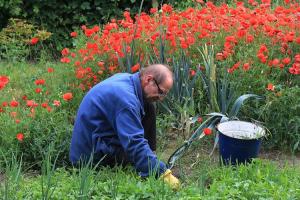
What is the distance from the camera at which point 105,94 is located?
3783 millimetres

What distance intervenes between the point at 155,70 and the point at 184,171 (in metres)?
0.97

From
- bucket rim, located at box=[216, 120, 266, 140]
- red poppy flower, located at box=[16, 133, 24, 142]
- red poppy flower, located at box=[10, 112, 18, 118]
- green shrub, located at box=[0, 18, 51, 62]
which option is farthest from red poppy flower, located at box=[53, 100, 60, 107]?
green shrub, located at box=[0, 18, 51, 62]

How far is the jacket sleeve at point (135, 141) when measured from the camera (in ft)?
11.7

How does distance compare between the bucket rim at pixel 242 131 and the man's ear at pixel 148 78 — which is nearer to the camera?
the man's ear at pixel 148 78

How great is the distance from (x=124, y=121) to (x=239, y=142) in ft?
3.03

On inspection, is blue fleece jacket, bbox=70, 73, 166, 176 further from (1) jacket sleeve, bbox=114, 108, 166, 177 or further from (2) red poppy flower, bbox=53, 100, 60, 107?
(2) red poppy flower, bbox=53, 100, 60, 107

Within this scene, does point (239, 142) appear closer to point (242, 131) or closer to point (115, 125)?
point (242, 131)

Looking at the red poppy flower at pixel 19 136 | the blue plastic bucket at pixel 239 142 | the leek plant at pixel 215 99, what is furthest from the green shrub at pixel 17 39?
the blue plastic bucket at pixel 239 142

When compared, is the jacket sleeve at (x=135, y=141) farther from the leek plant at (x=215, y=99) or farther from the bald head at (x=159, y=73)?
the leek plant at (x=215, y=99)

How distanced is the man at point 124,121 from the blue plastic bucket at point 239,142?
22.6 inches

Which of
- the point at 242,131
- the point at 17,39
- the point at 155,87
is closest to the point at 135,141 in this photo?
the point at 155,87

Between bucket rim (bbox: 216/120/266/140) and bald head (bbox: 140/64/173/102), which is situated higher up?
bald head (bbox: 140/64/173/102)

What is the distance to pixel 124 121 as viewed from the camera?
3.61 meters

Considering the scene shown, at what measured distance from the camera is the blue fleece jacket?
3594mm
